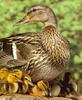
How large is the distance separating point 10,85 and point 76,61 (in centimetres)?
377

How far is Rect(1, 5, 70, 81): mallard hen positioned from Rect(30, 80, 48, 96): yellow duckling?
0.97 ft

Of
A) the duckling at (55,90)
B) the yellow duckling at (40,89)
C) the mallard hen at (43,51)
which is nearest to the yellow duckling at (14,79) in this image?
the yellow duckling at (40,89)

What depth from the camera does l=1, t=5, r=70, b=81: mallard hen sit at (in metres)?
7.73

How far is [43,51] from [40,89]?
0.63 m

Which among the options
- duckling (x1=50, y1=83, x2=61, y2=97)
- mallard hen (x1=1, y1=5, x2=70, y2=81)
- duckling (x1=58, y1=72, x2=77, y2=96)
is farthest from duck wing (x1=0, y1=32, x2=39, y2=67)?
duckling (x1=58, y1=72, x2=77, y2=96)

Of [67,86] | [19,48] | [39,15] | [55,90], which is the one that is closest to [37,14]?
[39,15]

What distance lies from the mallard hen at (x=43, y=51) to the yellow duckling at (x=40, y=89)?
296mm

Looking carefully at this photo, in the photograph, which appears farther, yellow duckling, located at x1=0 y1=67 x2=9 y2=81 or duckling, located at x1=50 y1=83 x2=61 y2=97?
duckling, located at x1=50 y1=83 x2=61 y2=97

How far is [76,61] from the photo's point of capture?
10.9m

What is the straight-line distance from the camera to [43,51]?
25.6 ft

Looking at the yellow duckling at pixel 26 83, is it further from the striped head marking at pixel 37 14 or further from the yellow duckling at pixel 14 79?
the striped head marking at pixel 37 14

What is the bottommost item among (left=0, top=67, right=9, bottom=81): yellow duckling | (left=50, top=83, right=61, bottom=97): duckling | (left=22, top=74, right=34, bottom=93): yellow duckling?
(left=50, top=83, right=61, bottom=97): duckling

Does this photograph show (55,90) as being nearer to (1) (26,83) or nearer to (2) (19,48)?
(1) (26,83)

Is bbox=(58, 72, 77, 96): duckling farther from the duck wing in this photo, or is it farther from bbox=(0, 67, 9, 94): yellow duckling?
bbox=(0, 67, 9, 94): yellow duckling
